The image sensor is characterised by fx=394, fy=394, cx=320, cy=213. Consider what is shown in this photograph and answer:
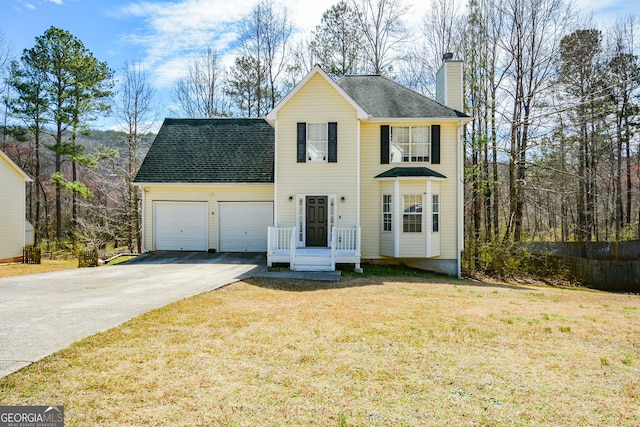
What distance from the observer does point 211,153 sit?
19156 mm

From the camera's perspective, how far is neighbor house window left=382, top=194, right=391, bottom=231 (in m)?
15.5

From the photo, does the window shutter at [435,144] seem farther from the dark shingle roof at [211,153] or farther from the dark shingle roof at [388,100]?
the dark shingle roof at [211,153]

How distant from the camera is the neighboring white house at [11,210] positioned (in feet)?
61.2

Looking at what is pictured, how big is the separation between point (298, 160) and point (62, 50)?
18326 millimetres

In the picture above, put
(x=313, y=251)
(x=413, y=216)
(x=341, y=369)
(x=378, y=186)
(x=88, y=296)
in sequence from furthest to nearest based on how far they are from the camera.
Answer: (x=378, y=186) → (x=413, y=216) → (x=313, y=251) → (x=88, y=296) → (x=341, y=369)

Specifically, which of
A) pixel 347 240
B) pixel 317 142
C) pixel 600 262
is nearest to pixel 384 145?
pixel 317 142

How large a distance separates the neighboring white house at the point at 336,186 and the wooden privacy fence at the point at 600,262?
6440 millimetres

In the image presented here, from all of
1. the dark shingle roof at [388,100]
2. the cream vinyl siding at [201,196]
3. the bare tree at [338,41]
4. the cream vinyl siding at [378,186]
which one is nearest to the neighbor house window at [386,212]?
the cream vinyl siding at [378,186]

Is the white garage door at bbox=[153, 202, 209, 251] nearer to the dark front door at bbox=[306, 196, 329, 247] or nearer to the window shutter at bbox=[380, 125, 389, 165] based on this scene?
the dark front door at bbox=[306, 196, 329, 247]

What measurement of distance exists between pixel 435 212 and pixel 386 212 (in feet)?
6.31

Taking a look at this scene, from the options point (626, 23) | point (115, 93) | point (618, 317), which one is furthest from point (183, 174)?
point (626, 23)

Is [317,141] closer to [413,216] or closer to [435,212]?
[413,216]

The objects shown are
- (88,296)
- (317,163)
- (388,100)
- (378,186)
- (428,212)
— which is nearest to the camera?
(88,296)

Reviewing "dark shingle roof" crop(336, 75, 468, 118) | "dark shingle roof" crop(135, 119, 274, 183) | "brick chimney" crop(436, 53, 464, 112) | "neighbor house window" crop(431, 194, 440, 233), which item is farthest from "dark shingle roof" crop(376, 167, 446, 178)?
"dark shingle roof" crop(135, 119, 274, 183)
